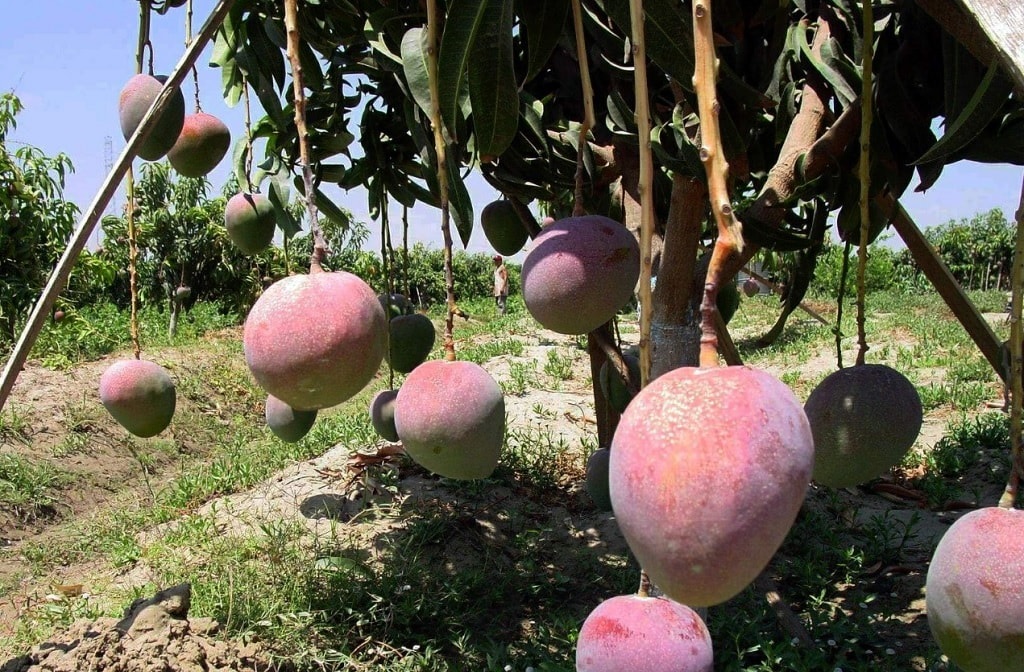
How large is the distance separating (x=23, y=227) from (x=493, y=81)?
228 inches

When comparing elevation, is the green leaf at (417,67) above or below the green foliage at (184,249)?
below

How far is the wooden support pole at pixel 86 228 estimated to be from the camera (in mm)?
615

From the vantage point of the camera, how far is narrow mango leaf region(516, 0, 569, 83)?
80 centimetres

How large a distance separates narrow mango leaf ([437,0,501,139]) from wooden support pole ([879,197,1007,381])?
65 cm

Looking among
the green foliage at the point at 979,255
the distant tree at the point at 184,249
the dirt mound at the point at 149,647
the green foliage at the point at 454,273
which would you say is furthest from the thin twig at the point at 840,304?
the green foliage at the point at 979,255

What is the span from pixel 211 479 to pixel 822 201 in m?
2.95

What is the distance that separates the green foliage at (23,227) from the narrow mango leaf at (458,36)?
543cm

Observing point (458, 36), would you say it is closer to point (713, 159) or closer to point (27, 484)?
point (713, 159)

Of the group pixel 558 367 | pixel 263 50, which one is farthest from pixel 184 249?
pixel 263 50

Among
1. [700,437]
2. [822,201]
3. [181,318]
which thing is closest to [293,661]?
[822,201]

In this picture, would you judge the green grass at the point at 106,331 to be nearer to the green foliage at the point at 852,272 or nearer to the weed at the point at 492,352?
the weed at the point at 492,352

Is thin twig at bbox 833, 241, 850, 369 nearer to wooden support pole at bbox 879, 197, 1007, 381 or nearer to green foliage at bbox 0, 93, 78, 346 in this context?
wooden support pole at bbox 879, 197, 1007, 381

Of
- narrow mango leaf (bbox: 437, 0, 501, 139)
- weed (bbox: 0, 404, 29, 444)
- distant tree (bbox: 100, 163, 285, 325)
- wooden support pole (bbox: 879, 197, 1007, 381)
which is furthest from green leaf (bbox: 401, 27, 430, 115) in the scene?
Answer: distant tree (bbox: 100, 163, 285, 325)

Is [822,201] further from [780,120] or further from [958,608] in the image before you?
[958,608]
